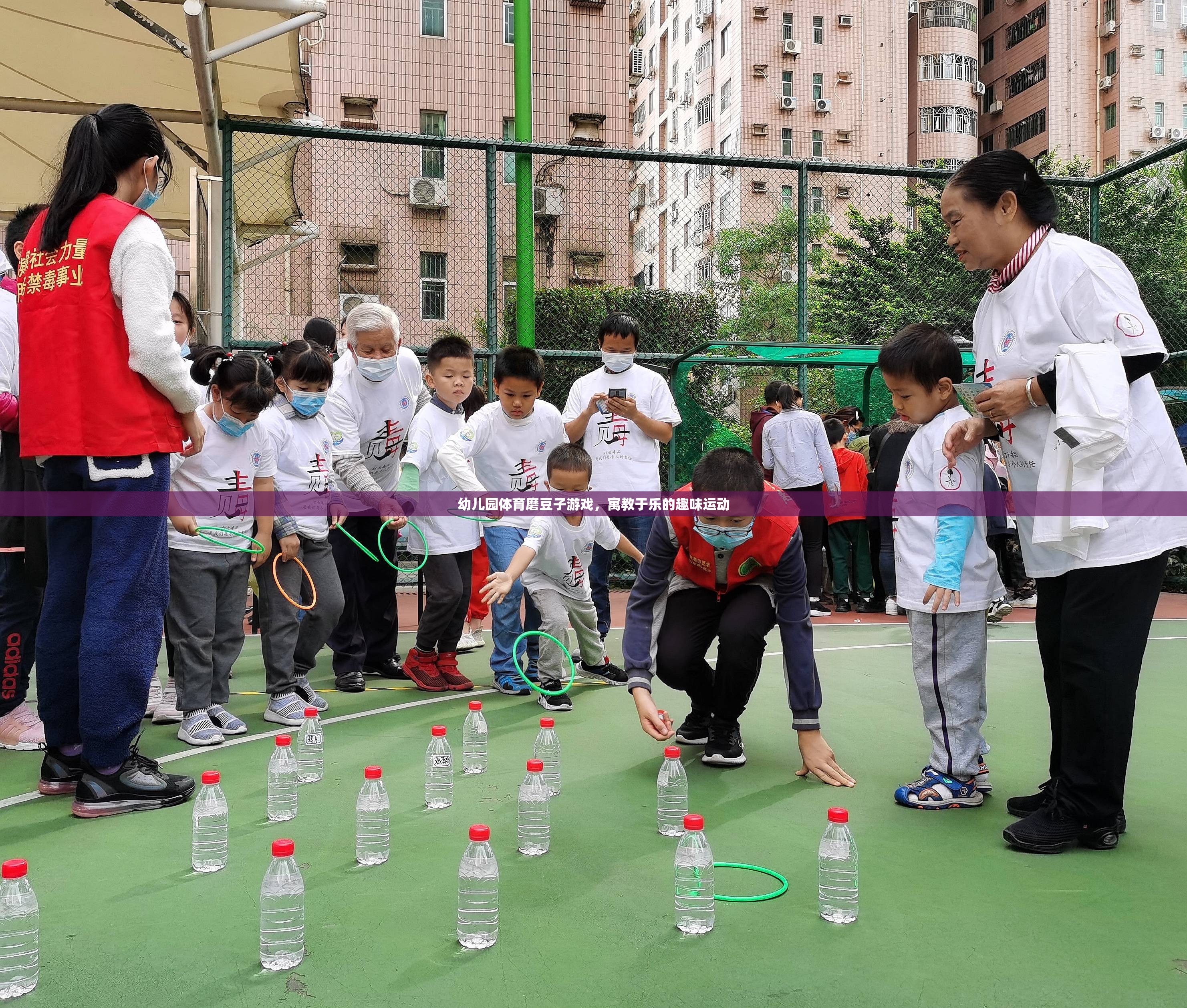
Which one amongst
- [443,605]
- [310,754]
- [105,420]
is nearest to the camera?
[105,420]

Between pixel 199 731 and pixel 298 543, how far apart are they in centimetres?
101

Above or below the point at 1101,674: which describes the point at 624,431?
above

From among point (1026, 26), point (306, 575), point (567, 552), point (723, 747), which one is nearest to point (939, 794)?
point (723, 747)

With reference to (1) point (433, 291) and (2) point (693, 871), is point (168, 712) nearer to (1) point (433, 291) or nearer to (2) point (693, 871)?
(2) point (693, 871)

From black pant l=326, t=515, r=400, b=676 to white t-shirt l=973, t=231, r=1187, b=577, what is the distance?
12.4 ft

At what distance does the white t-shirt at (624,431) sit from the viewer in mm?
6773

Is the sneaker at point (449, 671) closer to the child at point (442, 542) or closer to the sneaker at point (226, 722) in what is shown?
the child at point (442, 542)

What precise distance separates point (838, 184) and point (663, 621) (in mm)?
9170

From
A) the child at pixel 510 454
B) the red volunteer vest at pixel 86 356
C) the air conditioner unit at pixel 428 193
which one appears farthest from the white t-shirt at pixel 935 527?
the air conditioner unit at pixel 428 193

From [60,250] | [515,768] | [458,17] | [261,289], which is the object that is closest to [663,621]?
[515,768]

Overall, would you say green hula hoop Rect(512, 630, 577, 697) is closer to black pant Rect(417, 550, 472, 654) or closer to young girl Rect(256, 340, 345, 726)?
black pant Rect(417, 550, 472, 654)

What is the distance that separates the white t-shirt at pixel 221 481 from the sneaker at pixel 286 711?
2.57 feet

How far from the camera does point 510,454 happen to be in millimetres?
6262

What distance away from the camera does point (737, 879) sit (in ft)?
10.2
